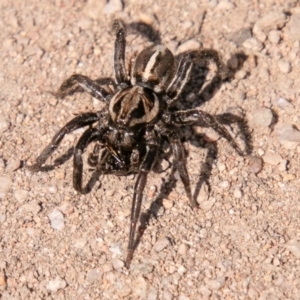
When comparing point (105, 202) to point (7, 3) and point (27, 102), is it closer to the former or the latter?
point (27, 102)

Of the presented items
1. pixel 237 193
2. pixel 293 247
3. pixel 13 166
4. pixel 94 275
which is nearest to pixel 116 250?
pixel 94 275

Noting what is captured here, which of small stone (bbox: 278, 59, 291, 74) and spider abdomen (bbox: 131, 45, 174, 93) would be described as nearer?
spider abdomen (bbox: 131, 45, 174, 93)

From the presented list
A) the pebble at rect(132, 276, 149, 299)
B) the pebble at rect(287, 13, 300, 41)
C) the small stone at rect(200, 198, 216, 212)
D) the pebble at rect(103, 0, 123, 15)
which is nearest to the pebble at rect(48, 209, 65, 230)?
the pebble at rect(132, 276, 149, 299)

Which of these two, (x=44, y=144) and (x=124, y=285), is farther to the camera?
(x=44, y=144)

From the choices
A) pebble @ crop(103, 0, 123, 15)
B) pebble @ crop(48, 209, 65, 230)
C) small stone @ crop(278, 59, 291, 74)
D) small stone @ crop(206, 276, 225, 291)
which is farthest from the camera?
pebble @ crop(103, 0, 123, 15)

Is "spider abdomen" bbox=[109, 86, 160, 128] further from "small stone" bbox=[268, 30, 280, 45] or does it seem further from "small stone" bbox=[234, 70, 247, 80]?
"small stone" bbox=[268, 30, 280, 45]

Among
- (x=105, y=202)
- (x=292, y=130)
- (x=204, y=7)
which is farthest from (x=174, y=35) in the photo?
(x=105, y=202)
